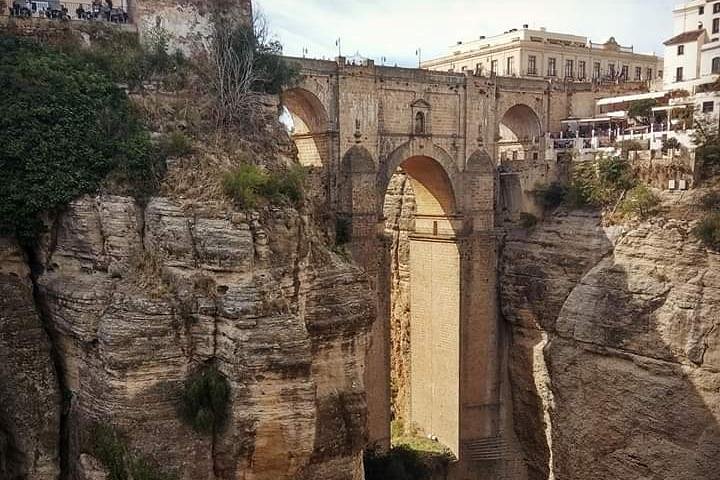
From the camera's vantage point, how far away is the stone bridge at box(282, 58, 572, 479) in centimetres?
1997

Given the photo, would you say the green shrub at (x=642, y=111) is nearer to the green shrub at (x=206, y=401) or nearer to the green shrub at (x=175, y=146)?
the green shrub at (x=175, y=146)

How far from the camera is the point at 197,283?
11656mm

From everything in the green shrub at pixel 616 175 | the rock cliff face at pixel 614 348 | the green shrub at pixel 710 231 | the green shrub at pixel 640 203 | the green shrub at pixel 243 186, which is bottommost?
the rock cliff face at pixel 614 348

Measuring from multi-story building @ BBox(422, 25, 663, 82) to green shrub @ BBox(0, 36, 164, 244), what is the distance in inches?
850

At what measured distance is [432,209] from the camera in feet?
77.4

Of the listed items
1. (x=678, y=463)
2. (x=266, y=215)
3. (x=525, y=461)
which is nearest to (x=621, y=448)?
(x=678, y=463)

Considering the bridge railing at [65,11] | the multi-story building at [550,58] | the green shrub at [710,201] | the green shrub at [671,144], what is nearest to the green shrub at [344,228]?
the bridge railing at [65,11]

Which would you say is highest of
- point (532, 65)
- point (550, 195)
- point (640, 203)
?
point (532, 65)

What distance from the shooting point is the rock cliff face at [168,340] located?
11.4 metres

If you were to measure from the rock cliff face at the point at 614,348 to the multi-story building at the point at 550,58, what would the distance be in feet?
40.0

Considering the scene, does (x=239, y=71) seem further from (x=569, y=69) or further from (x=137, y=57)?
(x=569, y=69)

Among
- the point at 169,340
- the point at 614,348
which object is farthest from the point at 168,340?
the point at 614,348

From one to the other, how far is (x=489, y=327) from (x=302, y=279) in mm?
12687

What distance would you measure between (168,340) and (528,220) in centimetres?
1586
